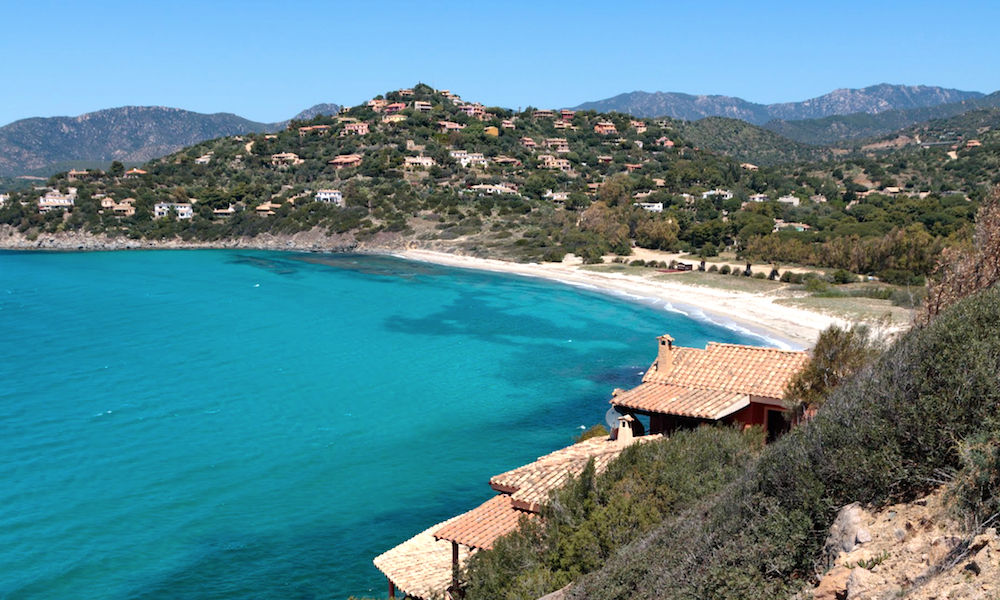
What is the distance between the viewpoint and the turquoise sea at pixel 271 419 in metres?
17.6

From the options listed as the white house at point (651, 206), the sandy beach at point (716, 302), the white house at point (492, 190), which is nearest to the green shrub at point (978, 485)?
the sandy beach at point (716, 302)

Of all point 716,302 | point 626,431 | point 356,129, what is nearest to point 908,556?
point 626,431

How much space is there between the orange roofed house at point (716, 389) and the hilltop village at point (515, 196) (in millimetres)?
41657

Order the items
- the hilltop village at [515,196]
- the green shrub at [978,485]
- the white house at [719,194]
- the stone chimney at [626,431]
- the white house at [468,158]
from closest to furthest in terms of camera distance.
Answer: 1. the green shrub at [978,485]
2. the stone chimney at [626,431]
3. the hilltop village at [515,196]
4. the white house at [719,194]
5. the white house at [468,158]

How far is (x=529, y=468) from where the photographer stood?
14.4m

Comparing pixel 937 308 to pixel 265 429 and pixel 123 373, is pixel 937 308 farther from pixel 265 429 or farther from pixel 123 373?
pixel 123 373

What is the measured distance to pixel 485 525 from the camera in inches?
513

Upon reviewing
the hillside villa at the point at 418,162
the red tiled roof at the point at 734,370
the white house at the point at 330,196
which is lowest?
the red tiled roof at the point at 734,370

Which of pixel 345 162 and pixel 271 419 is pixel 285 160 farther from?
pixel 271 419

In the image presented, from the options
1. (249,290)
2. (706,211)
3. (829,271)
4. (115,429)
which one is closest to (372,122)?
(706,211)

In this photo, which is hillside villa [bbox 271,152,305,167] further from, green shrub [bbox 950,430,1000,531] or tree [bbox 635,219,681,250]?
green shrub [bbox 950,430,1000,531]

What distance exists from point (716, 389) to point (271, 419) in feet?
59.4

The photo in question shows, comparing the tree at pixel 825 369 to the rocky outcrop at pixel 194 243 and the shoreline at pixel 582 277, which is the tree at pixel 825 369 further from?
the rocky outcrop at pixel 194 243

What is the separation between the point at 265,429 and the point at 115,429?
561 centimetres
